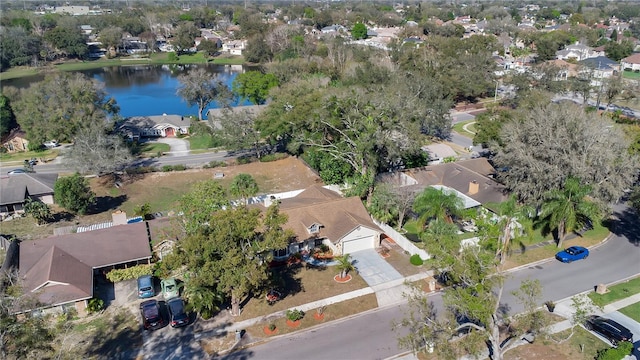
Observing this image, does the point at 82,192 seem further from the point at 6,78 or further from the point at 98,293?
the point at 6,78

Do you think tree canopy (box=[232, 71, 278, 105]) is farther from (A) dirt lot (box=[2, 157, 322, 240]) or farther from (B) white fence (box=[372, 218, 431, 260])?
(B) white fence (box=[372, 218, 431, 260])

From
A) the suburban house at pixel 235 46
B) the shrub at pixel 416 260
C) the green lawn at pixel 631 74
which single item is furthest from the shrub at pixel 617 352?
the suburban house at pixel 235 46

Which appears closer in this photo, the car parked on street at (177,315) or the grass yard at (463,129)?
the car parked on street at (177,315)

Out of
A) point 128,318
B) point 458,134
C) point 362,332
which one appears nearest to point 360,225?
point 362,332

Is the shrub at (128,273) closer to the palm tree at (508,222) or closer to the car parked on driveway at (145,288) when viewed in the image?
the car parked on driveway at (145,288)

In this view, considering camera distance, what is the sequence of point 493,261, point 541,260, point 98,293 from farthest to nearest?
point 541,260
point 98,293
point 493,261

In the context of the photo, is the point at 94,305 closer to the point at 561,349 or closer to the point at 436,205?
the point at 436,205
